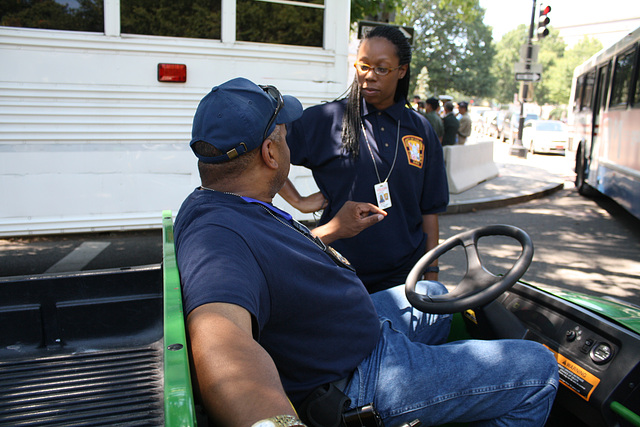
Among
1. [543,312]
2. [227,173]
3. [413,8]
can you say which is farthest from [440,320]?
[413,8]

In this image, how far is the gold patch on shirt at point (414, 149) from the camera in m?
2.77

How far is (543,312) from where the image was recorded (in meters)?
2.24

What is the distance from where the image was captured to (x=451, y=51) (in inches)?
2235

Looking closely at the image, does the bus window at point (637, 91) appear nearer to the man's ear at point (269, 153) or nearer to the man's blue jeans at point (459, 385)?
the man's blue jeans at point (459, 385)

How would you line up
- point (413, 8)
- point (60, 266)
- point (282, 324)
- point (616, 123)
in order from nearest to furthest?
1. point (282, 324)
2. point (60, 266)
3. point (616, 123)
4. point (413, 8)

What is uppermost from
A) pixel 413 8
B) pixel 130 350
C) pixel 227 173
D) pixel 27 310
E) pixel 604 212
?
pixel 413 8

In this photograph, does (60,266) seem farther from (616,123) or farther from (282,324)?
(616,123)

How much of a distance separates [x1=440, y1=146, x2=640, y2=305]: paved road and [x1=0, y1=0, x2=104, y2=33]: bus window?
4.35 m

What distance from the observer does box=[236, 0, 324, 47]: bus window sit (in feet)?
19.0

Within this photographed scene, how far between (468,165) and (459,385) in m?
11.3

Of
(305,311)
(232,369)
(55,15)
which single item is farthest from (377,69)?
(55,15)

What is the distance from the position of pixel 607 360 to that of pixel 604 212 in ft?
30.8

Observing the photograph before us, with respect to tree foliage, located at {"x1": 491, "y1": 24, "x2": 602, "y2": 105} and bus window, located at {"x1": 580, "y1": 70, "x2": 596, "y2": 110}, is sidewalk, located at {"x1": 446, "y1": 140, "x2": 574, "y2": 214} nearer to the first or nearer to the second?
bus window, located at {"x1": 580, "y1": 70, "x2": 596, "y2": 110}

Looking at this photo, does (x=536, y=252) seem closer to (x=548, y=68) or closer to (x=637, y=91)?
(x=637, y=91)
